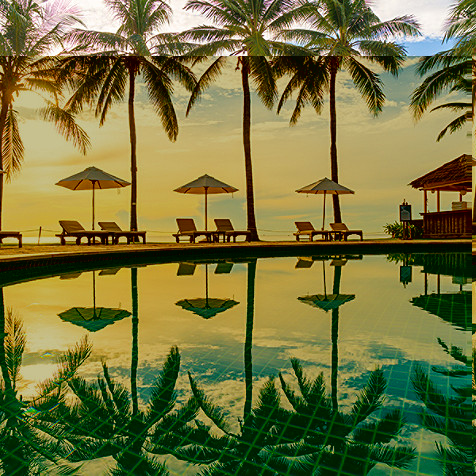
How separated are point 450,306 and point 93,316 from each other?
3.81 m

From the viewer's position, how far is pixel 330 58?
16.2 meters

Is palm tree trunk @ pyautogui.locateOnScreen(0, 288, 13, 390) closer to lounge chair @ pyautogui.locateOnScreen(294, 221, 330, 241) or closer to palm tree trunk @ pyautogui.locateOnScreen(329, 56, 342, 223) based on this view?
lounge chair @ pyautogui.locateOnScreen(294, 221, 330, 241)

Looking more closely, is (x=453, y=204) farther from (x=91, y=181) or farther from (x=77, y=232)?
(x=77, y=232)

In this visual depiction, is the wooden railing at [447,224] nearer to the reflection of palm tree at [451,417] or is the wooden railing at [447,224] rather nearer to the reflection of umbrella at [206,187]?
the reflection of umbrella at [206,187]

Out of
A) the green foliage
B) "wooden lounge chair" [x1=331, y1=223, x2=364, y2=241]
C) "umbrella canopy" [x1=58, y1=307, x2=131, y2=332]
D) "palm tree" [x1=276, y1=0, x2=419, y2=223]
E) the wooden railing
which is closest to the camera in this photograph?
"umbrella canopy" [x1=58, y1=307, x2=131, y2=332]

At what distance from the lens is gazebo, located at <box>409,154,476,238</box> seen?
1505 cm

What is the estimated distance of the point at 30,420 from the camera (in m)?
2.24

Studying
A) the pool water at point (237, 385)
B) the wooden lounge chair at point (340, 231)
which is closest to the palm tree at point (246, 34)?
the wooden lounge chair at point (340, 231)

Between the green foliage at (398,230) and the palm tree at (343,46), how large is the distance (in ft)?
8.51

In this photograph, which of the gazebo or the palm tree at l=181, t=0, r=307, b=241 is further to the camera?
the gazebo

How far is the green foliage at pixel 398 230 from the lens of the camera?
1666cm

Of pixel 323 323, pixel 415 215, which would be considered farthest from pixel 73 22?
pixel 323 323

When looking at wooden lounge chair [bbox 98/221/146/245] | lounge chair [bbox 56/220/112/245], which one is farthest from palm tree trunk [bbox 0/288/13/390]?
wooden lounge chair [bbox 98/221/146/245]

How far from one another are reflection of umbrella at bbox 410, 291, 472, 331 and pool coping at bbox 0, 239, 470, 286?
5.61m
